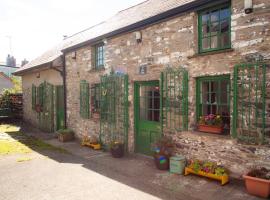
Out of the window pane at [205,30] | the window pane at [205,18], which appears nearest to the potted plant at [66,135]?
the window pane at [205,30]

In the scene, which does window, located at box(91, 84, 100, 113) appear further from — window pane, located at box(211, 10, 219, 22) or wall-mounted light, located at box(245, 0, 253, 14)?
wall-mounted light, located at box(245, 0, 253, 14)

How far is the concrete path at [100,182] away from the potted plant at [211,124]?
1.21 m

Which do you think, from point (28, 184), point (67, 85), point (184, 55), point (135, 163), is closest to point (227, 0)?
point (184, 55)

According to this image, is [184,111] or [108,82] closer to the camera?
[184,111]

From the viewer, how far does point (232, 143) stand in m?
5.60

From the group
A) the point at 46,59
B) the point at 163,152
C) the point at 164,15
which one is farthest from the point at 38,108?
the point at 164,15

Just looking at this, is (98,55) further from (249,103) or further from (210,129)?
(249,103)

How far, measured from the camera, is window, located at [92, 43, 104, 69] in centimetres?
970

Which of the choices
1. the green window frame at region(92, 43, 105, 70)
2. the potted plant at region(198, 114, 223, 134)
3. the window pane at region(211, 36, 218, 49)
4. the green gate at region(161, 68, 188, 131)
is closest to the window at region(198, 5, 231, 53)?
the window pane at region(211, 36, 218, 49)

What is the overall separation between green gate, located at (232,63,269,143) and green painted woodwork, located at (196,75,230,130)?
1.08 feet

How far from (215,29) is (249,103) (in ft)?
6.75

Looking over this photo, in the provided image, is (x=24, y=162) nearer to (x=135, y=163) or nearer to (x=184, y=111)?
(x=135, y=163)

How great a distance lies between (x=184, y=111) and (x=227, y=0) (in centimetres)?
285

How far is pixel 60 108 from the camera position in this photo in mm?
12523
